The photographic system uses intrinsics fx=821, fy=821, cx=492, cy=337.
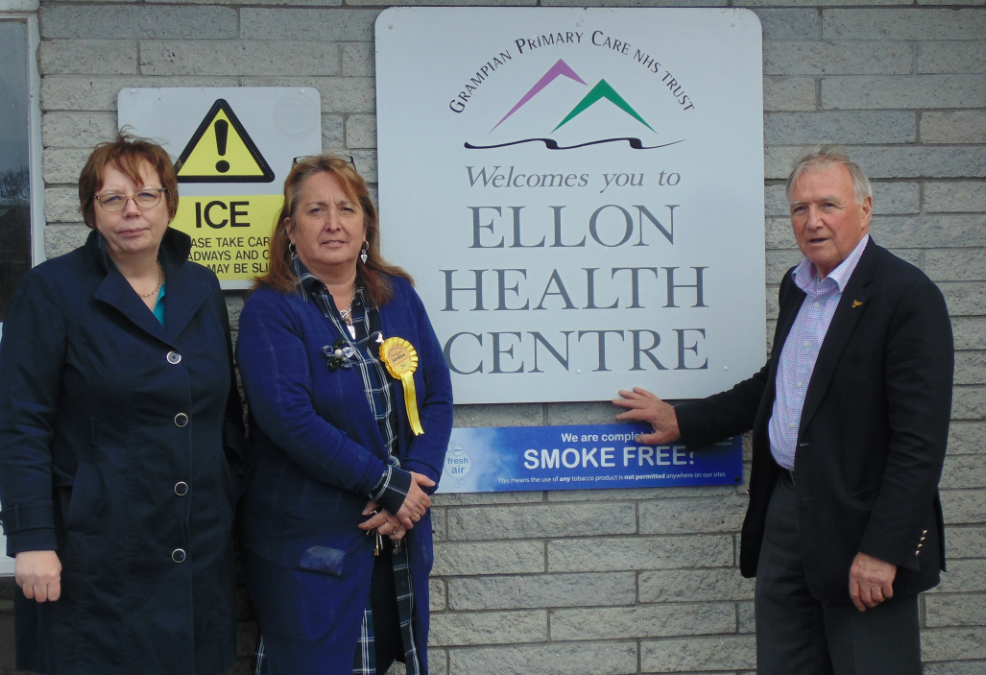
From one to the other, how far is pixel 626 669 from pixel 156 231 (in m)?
2.08

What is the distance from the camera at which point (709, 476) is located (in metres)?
2.83

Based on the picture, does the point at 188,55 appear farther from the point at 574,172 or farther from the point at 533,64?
the point at 574,172

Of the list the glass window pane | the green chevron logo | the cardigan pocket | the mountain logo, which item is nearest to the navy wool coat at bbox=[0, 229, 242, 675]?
the cardigan pocket

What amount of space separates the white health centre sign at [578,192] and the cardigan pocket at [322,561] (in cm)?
78

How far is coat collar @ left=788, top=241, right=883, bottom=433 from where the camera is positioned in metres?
2.10

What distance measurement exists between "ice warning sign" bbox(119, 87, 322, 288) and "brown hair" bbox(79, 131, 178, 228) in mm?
499

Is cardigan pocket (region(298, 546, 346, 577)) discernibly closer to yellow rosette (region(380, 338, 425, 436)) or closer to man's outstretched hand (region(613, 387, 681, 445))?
yellow rosette (region(380, 338, 425, 436))

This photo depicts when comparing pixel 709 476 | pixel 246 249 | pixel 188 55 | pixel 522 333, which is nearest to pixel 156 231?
pixel 246 249

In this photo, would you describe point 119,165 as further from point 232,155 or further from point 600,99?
point 600,99

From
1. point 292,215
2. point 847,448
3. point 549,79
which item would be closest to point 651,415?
point 847,448

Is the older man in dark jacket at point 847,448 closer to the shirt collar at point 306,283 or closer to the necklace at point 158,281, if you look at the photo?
the shirt collar at point 306,283

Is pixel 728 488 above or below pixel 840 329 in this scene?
below

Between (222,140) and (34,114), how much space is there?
631 mm

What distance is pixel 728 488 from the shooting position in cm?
285
